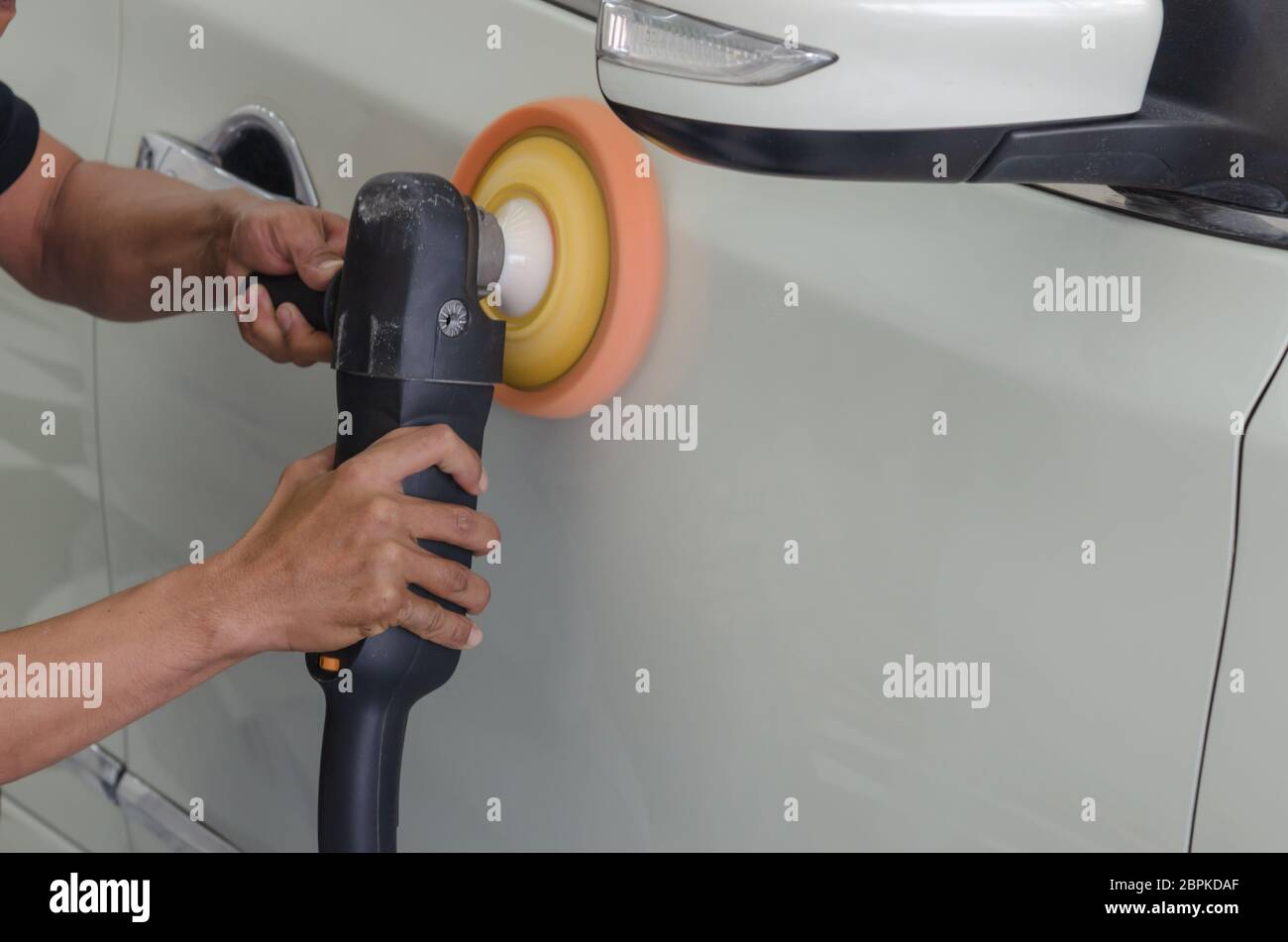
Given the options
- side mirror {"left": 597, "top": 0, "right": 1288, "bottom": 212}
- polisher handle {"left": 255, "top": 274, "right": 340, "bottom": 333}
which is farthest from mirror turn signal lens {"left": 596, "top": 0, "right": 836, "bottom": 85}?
polisher handle {"left": 255, "top": 274, "right": 340, "bottom": 333}

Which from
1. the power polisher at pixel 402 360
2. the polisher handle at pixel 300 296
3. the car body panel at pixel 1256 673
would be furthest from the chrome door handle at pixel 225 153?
the car body panel at pixel 1256 673

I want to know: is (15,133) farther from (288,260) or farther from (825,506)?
(825,506)

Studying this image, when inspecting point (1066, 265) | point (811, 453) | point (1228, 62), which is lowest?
point (811, 453)

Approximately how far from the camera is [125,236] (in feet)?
5.25

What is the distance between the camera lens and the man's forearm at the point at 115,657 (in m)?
1.21

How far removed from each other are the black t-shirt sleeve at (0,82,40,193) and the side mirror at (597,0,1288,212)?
1.03m

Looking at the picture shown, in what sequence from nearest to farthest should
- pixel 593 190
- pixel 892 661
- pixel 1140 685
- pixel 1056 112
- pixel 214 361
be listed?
1. pixel 1056 112
2. pixel 1140 685
3. pixel 892 661
4. pixel 593 190
5. pixel 214 361

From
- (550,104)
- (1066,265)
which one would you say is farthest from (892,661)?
(550,104)

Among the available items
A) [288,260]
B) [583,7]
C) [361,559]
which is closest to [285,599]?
[361,559]

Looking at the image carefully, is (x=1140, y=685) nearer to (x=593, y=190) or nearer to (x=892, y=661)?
(x=892, y=661)

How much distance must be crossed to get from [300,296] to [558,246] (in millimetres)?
282

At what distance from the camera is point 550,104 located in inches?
45.6

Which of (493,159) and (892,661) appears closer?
(892,661)

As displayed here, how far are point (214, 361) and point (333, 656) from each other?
A: 1.52ft
